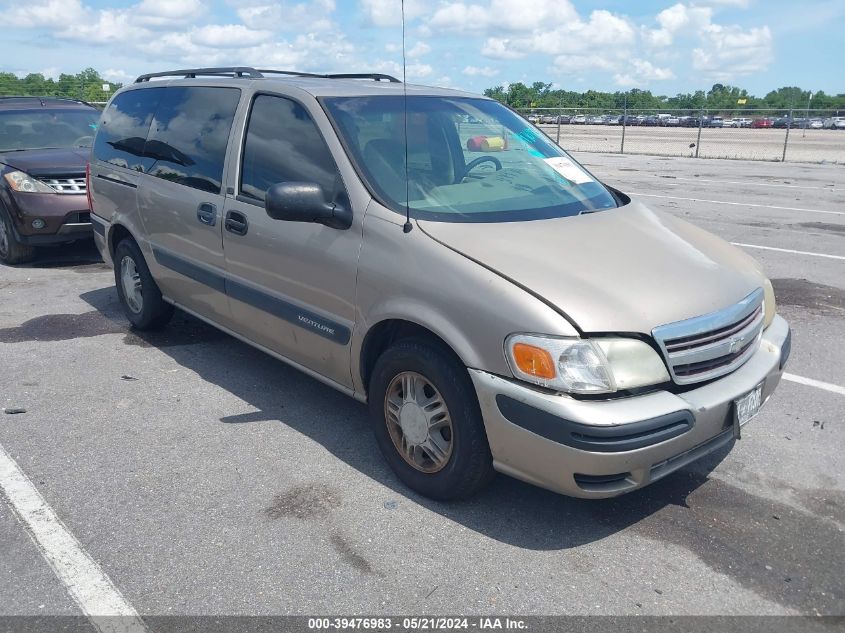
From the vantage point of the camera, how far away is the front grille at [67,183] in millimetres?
7883

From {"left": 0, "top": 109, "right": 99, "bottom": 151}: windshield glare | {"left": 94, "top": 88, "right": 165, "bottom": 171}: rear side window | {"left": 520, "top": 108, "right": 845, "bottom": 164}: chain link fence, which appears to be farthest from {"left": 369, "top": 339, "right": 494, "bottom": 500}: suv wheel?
{"left": 520, "top": 108, "right": 845, "bottom": 164}: chain link fence

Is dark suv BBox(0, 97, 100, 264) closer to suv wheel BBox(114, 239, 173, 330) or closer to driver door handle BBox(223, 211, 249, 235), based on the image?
suv wheel BBox(114, 239, 173, 330)

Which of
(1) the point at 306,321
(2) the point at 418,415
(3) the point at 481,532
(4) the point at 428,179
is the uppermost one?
(4) the point at 428,179

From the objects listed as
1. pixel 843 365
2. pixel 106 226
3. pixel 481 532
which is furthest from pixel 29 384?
pixel 843 365

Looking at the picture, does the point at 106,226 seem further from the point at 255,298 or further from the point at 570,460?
the point at 570,460

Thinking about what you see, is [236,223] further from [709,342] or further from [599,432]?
[709,342]

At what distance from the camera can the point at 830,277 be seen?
741 cm

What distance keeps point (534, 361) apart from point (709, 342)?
0.78 meters

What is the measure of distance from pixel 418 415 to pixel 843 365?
11.1ft

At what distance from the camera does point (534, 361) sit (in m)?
2.84

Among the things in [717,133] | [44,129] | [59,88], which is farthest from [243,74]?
[717,133]

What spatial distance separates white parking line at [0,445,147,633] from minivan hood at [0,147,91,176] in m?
5.14

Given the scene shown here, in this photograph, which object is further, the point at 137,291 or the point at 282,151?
the point at 137,291

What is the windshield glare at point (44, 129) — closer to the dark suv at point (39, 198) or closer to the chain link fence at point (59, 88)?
the dark suv at point (39, 198)
